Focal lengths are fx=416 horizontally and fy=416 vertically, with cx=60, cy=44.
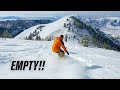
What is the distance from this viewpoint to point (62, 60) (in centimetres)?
1387

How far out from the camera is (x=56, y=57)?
1390cm

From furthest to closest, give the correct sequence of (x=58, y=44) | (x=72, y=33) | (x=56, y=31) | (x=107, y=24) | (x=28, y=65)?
(x=72, y=33), (x=56, y=31), (x=107, y=24), (x=58, y=44), (x=28, y=65)

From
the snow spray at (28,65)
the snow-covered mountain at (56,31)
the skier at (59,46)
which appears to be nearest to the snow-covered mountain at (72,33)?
the snow-covered mountain at (56,31)

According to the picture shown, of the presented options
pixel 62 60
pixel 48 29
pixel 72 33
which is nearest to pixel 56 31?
pixel 48 29

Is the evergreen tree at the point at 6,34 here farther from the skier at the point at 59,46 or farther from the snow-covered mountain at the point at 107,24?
the snow-covered mountain at the point at 107,24

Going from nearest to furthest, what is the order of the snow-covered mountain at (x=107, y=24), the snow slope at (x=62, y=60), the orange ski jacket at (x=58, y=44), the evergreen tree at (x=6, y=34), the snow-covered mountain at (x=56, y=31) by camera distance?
the snow slope at (x=62, y=60) → the orange ski jacket at (x=58, y=44) → the snow-covered mountain at (x=107, y=24) → the snow-covered mountain at (x=56, y=31) → the evergreen tree at (x=6, y=34)

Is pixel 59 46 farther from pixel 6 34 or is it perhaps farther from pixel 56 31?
pixel 6 34

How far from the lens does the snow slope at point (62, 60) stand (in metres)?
13.4

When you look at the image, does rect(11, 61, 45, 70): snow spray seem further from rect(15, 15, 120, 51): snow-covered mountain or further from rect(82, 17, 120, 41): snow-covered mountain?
rect(82, 17, 120, 41): snow-covered mountain

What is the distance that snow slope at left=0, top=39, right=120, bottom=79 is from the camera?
13.4 m

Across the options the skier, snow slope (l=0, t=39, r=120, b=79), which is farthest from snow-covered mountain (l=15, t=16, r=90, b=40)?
the skier

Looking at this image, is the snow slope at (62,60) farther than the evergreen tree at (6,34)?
No
